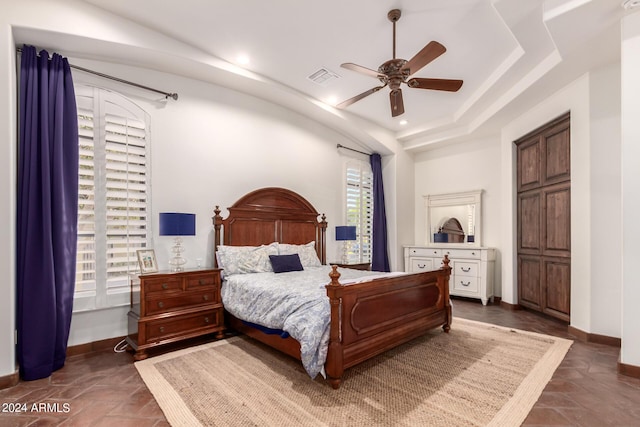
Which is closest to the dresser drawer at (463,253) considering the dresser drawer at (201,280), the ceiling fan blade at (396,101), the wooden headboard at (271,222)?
the wooden headboard at (271,222)

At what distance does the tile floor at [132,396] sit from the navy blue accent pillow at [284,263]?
5.61ft

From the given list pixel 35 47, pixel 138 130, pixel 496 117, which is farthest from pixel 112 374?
pixel 496 117

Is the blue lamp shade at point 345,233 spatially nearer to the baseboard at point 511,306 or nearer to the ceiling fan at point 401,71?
the ceiling fan at point 401,71

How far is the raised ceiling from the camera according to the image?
2879 mm

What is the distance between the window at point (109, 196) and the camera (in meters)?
3.25

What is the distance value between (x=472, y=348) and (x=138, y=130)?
425 cm

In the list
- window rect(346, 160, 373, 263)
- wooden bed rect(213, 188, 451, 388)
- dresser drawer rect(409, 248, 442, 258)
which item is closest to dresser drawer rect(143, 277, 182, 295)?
wooden bed rect(213, 188, 451, 388)

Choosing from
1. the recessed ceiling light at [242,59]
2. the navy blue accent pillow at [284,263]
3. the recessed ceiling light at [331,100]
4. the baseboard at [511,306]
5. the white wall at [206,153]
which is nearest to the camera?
the white wall at [206,153]

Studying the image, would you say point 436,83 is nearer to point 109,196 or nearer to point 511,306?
point 109,196

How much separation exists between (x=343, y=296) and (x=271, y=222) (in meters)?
2.38

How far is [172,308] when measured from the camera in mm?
3281

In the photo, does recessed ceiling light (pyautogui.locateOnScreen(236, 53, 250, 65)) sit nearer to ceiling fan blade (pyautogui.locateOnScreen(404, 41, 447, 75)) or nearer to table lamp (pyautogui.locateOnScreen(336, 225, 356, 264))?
ceiling fan blade (pyautogui.locateOnScreen(404, 41, 447, 75))

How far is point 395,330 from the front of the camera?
3.00 meters

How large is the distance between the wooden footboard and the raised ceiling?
2408 millimetres
